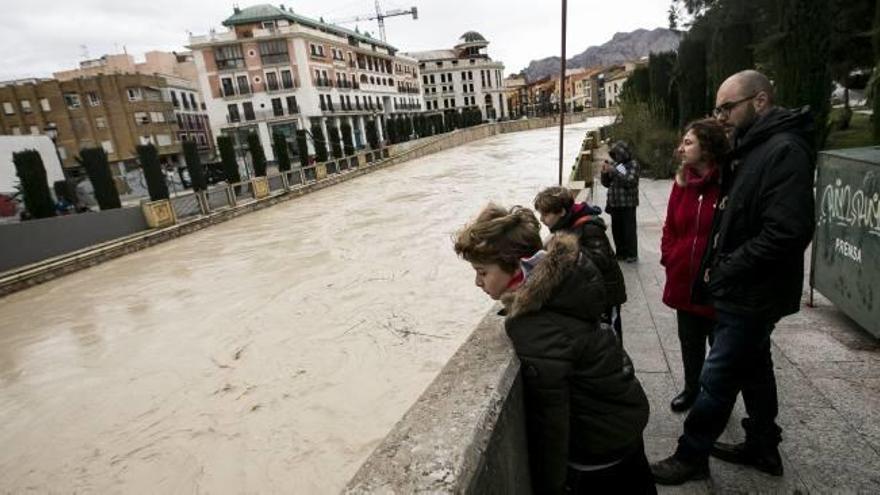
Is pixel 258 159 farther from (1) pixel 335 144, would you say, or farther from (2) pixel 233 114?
(2) pixel 233 114

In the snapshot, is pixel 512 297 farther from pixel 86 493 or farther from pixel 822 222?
pixel 86 493

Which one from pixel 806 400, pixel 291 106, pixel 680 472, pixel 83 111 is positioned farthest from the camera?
pixel 291 106

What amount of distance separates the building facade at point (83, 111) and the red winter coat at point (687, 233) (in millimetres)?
51287

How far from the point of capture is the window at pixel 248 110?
1879 inches

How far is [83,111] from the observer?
45219 mm

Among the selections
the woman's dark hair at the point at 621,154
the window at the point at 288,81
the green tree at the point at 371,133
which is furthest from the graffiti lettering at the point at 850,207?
the window at the point at 288,81

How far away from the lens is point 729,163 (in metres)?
1.99

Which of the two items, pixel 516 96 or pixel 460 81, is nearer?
pixel 460 81

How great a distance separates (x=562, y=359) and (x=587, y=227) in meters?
1.61

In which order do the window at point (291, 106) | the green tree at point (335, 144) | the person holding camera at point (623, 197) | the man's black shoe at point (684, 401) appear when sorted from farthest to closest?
the window at point (291, 106), the green tree at point (335, 144), the person holding camera at point (623, 197), the man's black shoe at point (684, 401)

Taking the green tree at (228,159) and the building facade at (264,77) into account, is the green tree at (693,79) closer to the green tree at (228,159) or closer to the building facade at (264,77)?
the green tree at (228,159)

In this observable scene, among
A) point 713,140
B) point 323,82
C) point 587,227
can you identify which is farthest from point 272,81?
point 713,140

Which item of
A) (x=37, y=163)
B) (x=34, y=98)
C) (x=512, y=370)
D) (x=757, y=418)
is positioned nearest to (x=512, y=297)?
(x=512, y=370)

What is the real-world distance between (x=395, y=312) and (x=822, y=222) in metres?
5.21
